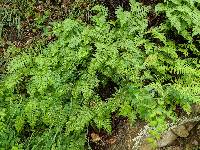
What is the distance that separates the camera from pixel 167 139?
5.10 metres

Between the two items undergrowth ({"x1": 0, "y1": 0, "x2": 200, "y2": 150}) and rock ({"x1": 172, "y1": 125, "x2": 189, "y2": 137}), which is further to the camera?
rock ({"x1": 172, "y1": 125, "x2": 189, "y2": 137})

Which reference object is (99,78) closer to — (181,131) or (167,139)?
(167,139)

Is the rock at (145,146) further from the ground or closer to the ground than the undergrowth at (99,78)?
closer to the ground

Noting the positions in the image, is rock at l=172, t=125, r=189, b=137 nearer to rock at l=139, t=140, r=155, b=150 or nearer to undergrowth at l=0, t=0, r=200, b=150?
undergrowth at l=0, t=0, r=200, b=150

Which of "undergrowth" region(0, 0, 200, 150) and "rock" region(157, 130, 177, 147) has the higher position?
"undergrowth" region(0, 0, 200, 150)

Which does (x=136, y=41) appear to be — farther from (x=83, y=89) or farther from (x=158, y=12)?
(x=83, y=89)

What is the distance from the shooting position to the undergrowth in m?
4.98

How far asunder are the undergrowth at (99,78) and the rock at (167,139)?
0.24m

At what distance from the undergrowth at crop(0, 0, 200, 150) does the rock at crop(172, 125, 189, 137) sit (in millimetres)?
249

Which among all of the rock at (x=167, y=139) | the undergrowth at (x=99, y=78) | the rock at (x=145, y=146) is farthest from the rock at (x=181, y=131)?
the rock at (x=145, y=146)

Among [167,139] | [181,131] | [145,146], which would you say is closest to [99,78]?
[145,146]

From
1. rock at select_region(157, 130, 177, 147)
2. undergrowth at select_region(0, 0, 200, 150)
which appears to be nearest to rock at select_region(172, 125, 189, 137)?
rock at select_region(157, 130, 177, 147)

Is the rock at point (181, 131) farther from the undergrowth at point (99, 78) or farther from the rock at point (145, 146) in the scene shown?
the rock at point (145, 146)

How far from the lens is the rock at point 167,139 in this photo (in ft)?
16.6
